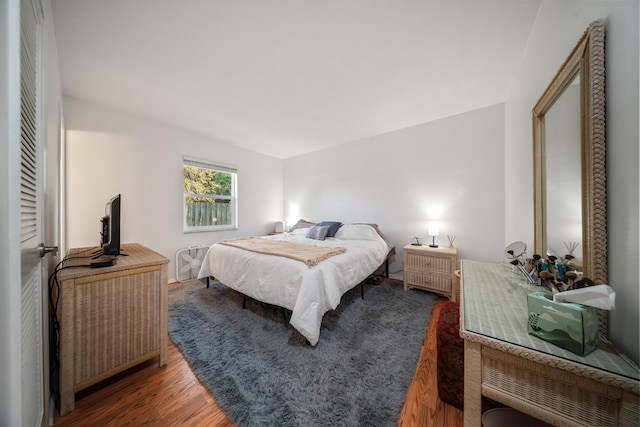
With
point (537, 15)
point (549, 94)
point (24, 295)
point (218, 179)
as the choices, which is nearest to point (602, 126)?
point (549, 94)

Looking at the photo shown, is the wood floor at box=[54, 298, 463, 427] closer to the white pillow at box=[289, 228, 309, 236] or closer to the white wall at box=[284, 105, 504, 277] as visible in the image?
the white wall at box=[284, 105, 504, 277]

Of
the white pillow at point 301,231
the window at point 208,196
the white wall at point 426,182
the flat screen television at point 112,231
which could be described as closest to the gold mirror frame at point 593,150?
the white wall at point 426,182

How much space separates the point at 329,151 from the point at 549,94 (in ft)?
10.6

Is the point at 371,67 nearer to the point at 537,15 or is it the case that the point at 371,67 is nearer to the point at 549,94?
the point at 537,15

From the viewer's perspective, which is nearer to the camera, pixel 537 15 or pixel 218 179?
pixel 537 15

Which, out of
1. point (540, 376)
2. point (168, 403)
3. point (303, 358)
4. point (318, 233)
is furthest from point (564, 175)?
point (318, 233)

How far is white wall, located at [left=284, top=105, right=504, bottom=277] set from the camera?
258 cm

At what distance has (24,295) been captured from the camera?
2.02ft

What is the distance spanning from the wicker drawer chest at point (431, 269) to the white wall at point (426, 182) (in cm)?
46

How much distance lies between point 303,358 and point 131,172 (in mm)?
3167

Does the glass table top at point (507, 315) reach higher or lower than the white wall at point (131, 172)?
lower

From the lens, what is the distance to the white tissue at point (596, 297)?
1.86 ft

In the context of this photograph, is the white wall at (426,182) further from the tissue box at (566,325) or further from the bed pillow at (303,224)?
the tissue box at (566,325)

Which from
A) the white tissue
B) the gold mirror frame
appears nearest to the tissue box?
the white tissue
